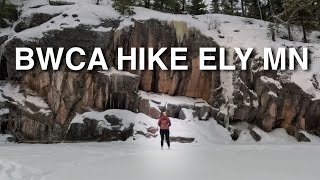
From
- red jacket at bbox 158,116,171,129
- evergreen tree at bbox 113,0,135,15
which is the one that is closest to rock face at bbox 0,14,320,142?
evergreen tree at bbox 113,0,135,15

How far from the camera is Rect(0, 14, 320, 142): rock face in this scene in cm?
2064

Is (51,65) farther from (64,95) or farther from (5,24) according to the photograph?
(5,24)

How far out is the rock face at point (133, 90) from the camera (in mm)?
20641

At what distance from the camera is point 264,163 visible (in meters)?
9.40

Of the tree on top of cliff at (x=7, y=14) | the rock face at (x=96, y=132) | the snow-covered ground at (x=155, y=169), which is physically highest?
the tree on top of cliff at (x=7, y=14)

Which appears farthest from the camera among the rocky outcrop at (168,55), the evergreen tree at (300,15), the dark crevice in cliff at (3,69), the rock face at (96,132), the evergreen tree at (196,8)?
the evergreen tree at (196,8)

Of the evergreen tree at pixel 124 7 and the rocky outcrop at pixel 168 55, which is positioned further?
the evergreen tree at pixel 124 7

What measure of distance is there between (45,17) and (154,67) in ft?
26.1

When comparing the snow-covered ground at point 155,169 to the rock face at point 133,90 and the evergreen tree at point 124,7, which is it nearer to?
the rock face at point 133,90

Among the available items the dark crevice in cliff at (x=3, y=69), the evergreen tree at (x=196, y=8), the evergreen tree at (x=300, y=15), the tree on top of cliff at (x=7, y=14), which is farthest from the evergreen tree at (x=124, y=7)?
the evergreen tree at (x=196, y=8)

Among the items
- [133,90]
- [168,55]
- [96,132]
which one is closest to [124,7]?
[168,55]

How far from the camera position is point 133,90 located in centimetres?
2141

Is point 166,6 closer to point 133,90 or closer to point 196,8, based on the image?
point 196,8

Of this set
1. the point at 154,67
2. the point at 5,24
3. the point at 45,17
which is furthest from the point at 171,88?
the point at 5,24
